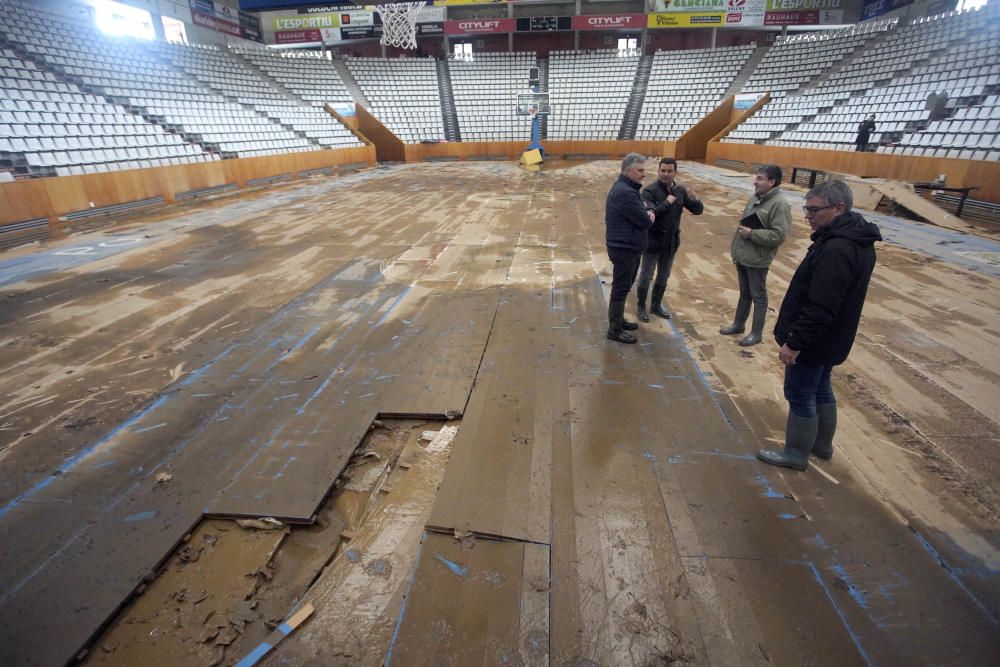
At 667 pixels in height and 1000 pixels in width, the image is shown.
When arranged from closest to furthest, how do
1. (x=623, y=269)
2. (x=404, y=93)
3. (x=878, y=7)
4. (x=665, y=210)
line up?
(x=623, y=269) < (x=665, y=210) < (x=878, y=7) < (x=404, y=93)

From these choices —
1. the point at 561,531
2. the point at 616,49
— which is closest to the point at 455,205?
the point at 561,531

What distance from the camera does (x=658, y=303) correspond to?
459 cm

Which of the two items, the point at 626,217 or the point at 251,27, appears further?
the point at 251,27

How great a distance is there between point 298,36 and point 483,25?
1045cm

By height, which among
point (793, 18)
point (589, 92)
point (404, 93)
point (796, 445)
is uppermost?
point (793, 18)

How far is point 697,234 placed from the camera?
7750 millimetres

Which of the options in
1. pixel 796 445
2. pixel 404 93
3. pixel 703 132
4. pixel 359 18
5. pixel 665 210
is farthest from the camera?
pixel 359 18

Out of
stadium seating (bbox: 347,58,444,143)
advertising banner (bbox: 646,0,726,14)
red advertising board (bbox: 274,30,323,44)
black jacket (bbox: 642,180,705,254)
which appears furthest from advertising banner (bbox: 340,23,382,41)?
black jacket (bbox: 642,180,705,254)

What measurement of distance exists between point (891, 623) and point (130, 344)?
17.7ft

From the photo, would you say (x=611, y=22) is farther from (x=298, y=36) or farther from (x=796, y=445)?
(x=796, y=445)

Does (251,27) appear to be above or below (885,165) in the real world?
above

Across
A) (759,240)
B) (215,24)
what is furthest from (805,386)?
(215,24)

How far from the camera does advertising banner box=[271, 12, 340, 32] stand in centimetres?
2588

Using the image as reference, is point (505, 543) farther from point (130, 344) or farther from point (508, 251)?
point (508, 251)
